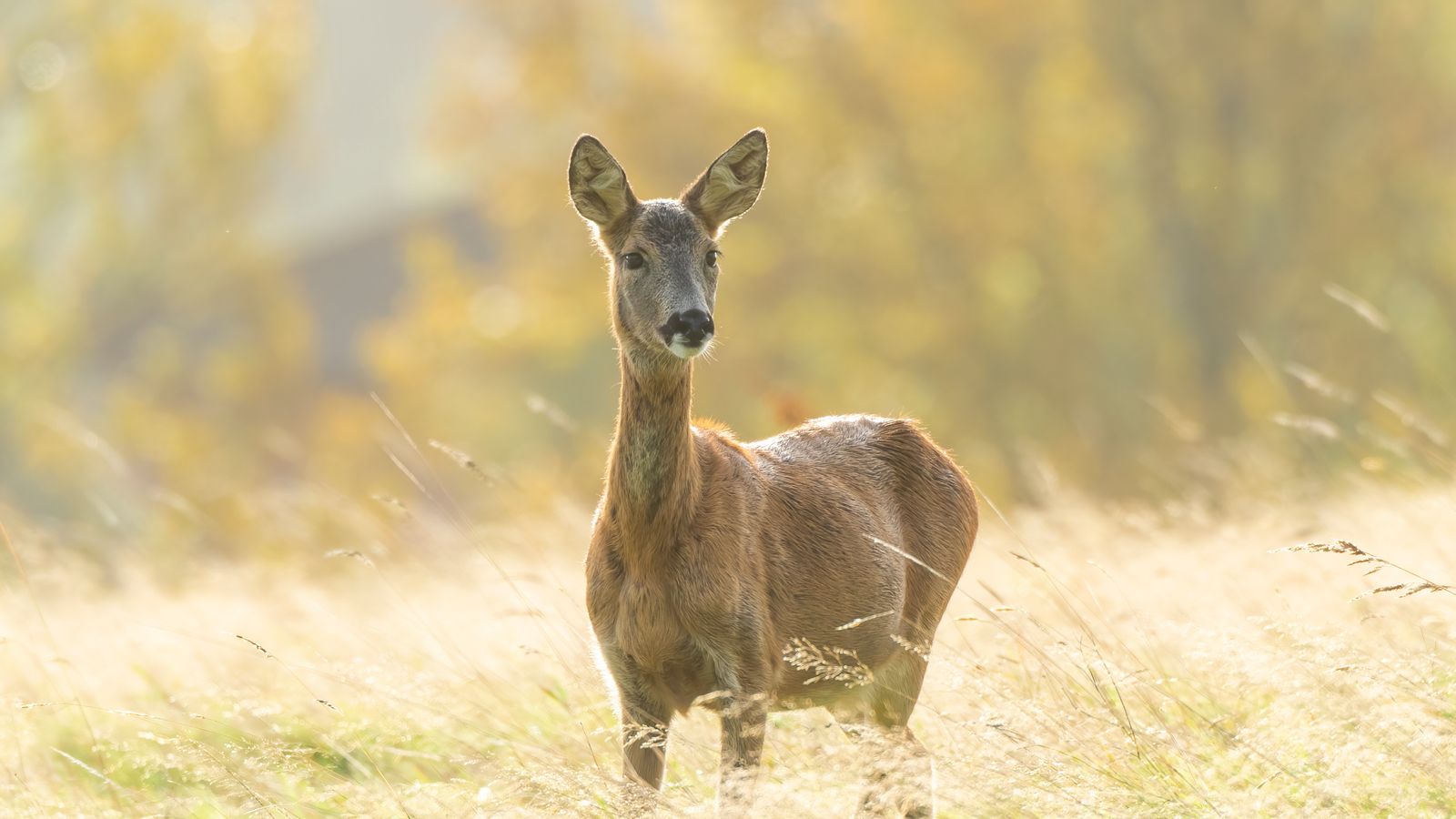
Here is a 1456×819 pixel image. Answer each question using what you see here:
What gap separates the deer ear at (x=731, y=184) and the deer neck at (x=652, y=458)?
762 mm

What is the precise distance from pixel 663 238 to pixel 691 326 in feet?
1.75

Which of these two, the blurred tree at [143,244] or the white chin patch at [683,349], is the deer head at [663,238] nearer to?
the white chin patch at [683,349]

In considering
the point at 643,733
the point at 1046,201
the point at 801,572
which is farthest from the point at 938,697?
the point at 1046,201

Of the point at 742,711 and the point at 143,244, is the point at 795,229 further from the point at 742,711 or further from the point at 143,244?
the point at 742,711

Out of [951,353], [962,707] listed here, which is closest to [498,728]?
[962,707]

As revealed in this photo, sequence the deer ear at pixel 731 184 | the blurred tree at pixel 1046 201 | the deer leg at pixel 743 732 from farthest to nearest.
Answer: the blurred tree at pixel 1046 201 < the deer ear at pixel 731 184 < the deer leg at pixel 743 732

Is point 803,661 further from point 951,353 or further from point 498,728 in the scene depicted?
point 951,353

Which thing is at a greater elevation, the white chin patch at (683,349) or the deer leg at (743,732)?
the white chin patch at (683,349)

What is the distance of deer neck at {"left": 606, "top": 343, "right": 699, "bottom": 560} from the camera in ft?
16.9

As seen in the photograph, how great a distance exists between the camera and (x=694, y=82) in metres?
26.6

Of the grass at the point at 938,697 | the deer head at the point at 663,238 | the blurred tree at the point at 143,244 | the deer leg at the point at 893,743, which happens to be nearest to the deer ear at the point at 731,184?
the deer head at the point at 663,238

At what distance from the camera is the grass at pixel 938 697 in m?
4.50

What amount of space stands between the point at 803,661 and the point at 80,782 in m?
2.59

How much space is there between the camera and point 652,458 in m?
5.27
